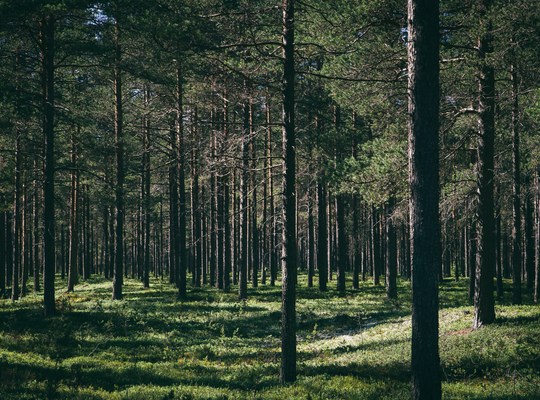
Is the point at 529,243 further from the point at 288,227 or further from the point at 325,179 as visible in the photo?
the point at 288,227

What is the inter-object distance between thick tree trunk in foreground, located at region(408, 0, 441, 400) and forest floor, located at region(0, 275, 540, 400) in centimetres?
208

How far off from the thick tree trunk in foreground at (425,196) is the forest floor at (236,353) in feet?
6.84

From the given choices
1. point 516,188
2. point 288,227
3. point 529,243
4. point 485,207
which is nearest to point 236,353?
point 288,227

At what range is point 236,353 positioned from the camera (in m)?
15.3

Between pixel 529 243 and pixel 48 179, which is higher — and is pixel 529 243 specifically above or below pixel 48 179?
below

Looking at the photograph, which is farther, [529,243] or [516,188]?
[529,243]

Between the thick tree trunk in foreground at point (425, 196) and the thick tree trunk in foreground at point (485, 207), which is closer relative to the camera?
the thick tree trunk in foreground at point (425, 196)

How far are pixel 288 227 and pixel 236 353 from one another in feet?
21.1

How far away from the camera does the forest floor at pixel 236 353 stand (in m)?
9.70

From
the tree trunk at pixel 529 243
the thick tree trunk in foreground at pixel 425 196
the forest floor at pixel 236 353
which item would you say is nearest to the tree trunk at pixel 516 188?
the tree trunk at pixel 529 243

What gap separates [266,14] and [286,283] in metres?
6.31

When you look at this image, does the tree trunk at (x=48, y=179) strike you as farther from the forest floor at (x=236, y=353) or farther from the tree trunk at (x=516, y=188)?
the tree trunk at (x=516, y=188)

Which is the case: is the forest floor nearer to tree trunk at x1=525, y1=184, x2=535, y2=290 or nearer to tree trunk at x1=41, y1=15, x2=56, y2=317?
tree trunk at x1=41, y1=15, x2=56, y2=317

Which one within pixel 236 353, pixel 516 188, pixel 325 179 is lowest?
pixel 236 353
